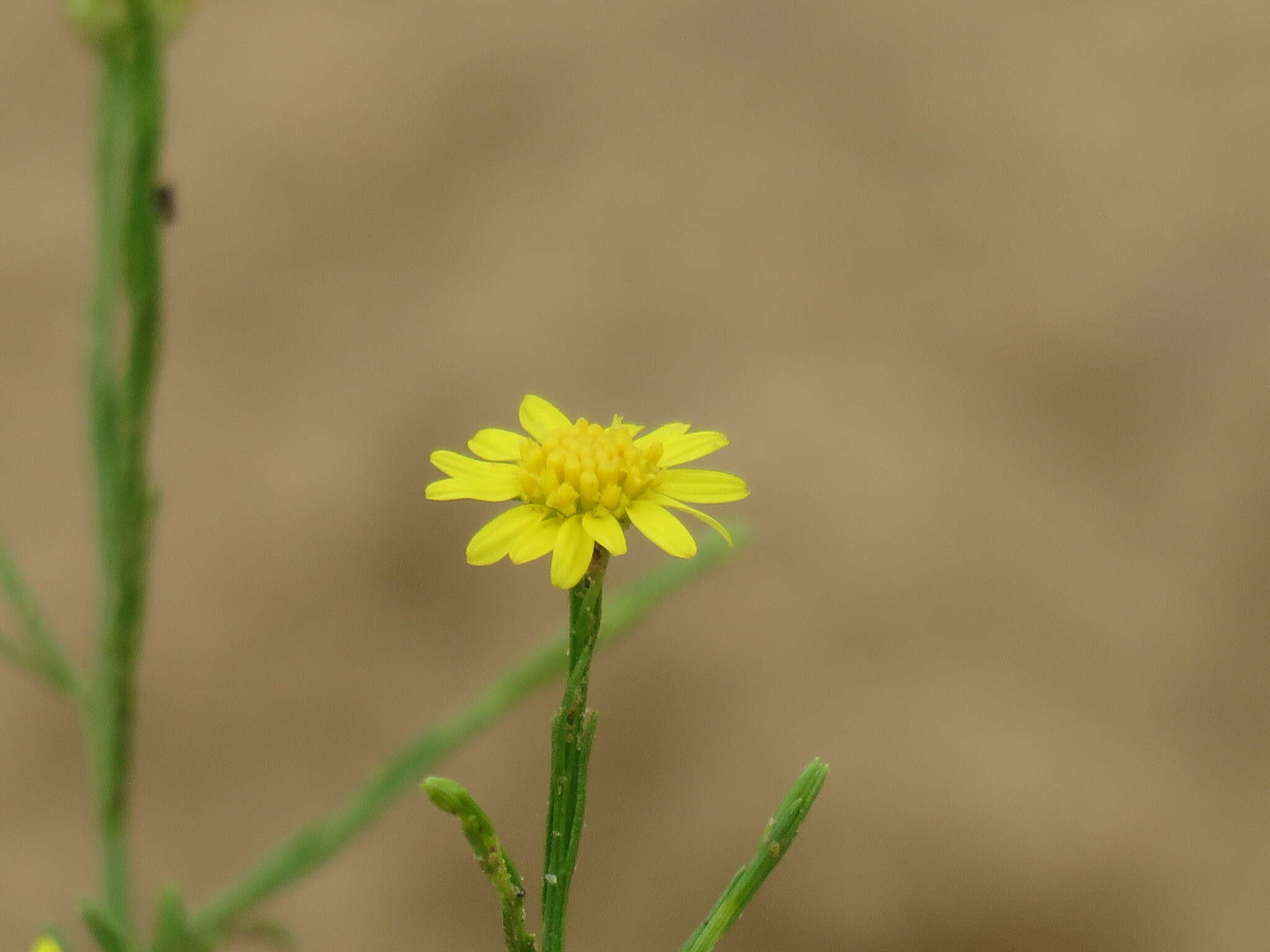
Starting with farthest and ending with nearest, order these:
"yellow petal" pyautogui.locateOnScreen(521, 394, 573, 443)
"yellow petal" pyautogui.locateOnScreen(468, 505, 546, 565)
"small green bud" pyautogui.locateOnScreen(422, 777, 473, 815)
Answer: "yellow petal" pyautogui.locateOnScreen(521, 394, 573, 443) < "yellow petal" pyautogui.locateOnScreen(468, 505, 546, 565) < "small green bud" pyautogui.locateOnScreen(422, 777, 473, 815)

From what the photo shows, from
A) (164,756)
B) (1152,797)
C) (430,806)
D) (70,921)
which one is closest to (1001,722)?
(1152,797)

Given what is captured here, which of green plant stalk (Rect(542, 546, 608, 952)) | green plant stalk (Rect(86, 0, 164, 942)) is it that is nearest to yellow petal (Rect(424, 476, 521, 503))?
green plant stalk (Rect(542, 546, 608, 952))

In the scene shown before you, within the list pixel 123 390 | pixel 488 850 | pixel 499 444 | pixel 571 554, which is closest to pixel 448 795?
pixel 488 850

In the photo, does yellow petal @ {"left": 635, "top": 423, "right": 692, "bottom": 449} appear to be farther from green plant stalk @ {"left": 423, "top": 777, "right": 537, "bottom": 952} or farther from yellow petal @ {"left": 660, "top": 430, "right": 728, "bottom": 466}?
Answer: green plant stalk @ {"left": 423, "top": 777, "right": 537, "bottom": 952}

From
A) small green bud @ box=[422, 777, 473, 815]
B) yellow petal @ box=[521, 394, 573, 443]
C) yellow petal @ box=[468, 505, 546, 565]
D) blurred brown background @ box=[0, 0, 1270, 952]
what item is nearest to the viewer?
small green bud @ box=[422, 777, 473, 815]

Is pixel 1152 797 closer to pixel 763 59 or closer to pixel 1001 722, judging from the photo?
pixel 1001 722

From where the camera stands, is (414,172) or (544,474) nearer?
(544,474)

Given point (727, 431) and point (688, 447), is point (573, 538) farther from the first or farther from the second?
point (727, 431)
